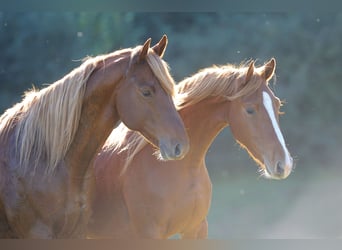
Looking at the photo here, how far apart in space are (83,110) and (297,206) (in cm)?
238

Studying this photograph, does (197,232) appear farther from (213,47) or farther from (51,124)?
(213,47)

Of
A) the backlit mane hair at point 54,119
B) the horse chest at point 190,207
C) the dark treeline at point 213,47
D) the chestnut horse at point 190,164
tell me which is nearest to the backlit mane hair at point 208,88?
the chestnut horse at point 190,164

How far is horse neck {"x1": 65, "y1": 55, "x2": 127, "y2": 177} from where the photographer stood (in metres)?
2.62

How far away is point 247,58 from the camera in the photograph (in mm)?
4488

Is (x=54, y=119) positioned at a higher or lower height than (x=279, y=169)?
higher

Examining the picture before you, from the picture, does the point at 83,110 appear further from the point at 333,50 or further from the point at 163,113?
Answer: the point at 333,50

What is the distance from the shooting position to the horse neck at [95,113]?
2.62 metres

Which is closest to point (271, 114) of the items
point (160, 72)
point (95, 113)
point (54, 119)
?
point (160, 72)

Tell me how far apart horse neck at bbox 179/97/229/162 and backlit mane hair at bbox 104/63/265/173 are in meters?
0.04

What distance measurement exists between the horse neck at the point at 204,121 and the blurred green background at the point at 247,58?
4.64 feet

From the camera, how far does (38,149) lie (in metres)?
2.57

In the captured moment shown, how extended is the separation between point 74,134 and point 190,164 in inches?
22.6

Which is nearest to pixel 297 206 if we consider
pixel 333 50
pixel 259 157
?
pixel 333 50

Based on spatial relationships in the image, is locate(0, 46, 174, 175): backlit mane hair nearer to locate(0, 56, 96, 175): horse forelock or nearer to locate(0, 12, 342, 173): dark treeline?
locate(0, 56, 96, 175): horse forelock
